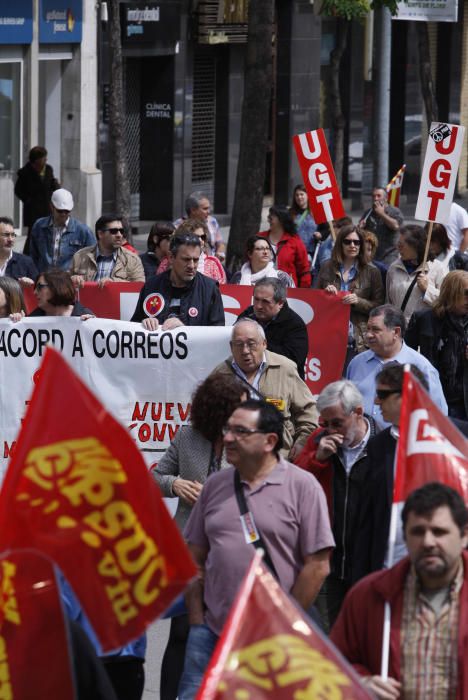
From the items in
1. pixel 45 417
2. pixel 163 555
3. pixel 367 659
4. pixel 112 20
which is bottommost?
pixel 367 659

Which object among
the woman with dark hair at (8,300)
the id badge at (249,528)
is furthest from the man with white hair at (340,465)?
the woman with dark hair at (8,300)

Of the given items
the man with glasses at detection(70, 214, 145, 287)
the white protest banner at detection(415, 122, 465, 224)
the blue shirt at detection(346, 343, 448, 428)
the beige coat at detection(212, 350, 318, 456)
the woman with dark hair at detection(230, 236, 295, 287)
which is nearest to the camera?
the beige coat at detection(212, 350, 318, 456)

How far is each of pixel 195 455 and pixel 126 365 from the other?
2860 millimetres

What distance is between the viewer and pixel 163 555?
14.3 ft

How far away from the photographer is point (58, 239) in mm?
12570

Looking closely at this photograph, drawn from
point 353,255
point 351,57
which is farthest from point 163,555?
point 351,57

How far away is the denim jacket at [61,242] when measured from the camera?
Result: 493 inches

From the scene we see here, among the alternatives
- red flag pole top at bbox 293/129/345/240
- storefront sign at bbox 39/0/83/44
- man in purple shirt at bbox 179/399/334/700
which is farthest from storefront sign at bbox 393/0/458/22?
man in purple shirt at bbox 179/399/334/700

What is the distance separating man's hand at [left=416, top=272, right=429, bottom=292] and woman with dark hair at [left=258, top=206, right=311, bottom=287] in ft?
6.74

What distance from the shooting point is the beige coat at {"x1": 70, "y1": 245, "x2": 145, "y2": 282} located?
11.3 metres

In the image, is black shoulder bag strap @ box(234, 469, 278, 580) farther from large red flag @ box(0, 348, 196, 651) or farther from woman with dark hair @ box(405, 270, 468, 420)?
woman with dark hair @ box(405, 270, 468, 420)

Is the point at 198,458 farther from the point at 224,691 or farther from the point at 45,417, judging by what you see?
the point at 224,691

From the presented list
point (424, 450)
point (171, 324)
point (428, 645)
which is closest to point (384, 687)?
point (428, 645)

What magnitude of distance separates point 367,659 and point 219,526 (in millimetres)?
1136
